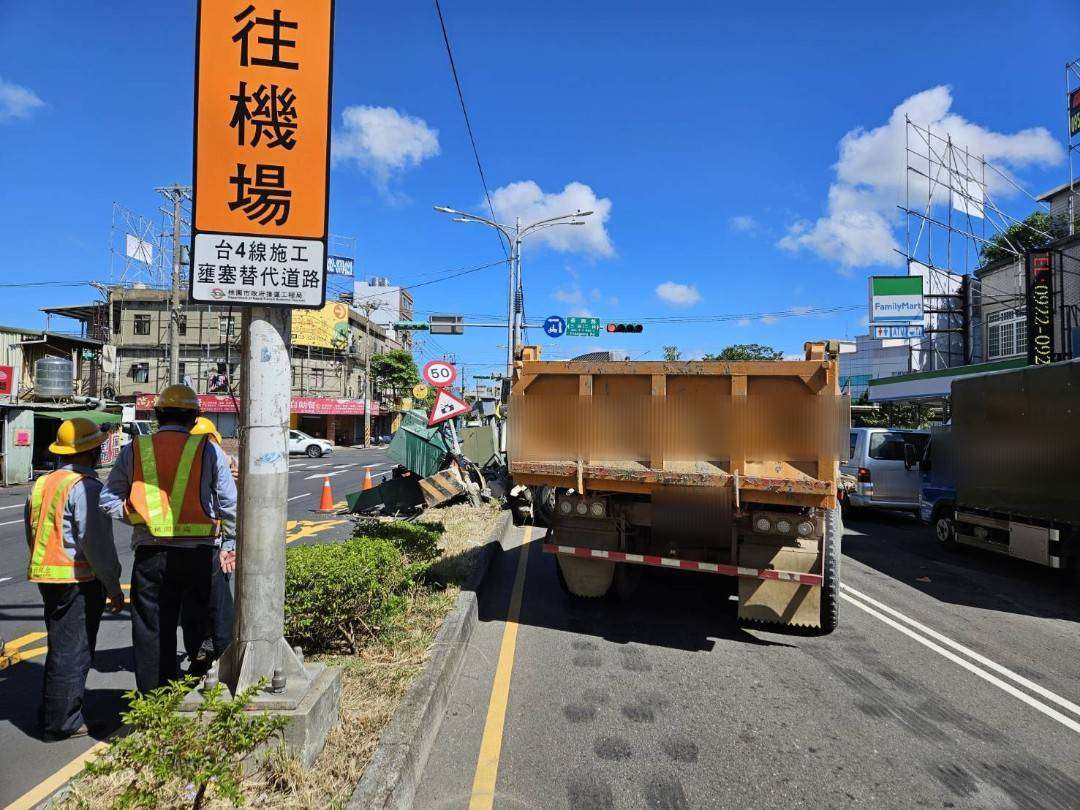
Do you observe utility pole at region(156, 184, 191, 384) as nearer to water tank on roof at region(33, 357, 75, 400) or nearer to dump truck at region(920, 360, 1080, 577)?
water tank on roof at region(33, 357, 75, 400)

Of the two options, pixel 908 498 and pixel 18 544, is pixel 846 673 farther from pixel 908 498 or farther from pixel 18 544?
pixel 18 544

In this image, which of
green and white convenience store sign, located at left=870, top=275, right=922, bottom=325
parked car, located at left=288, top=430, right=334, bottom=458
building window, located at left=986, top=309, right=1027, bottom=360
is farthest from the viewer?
parked car, located at left=288, top=430, right=334, bottom=458

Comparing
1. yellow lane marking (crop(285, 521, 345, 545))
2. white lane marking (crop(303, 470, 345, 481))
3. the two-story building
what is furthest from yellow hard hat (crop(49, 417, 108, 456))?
the two-story building

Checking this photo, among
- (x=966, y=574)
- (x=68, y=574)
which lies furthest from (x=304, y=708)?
(x=966, y=574)

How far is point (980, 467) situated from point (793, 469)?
19.5 ft

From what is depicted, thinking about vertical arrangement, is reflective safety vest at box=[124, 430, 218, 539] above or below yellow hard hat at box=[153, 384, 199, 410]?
below

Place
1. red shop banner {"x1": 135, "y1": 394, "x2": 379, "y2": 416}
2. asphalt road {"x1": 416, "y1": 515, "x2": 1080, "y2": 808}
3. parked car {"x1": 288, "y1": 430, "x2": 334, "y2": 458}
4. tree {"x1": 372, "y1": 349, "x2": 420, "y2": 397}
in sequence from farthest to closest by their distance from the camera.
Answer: tree {"x1": 372, "y1": 349, "x2": 420, "y2": 397}, red shop banner {"x1": 135, "y1": 394, "x2": 379, "y2": 416}, parked car {"x1": 288, "y1": 430, "x2": 334, "y2": 458}, asphalt road {"x1": 416, "y1": 515, "x2": 1080, "y2": 808}

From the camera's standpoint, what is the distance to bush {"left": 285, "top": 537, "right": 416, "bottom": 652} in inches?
161

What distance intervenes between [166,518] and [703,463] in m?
3.79

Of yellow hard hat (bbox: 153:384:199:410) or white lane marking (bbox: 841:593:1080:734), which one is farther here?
white lane marking (bbox: 841:593:1080:734)

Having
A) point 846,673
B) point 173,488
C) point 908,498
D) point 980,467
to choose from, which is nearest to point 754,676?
point 846,673

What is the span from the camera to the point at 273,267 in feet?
10.4

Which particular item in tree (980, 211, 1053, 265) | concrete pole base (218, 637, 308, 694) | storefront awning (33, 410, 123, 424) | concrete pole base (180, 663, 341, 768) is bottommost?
concrete pole base (180, 663, 341, 768)

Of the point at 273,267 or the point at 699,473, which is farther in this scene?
the point at 699,473
